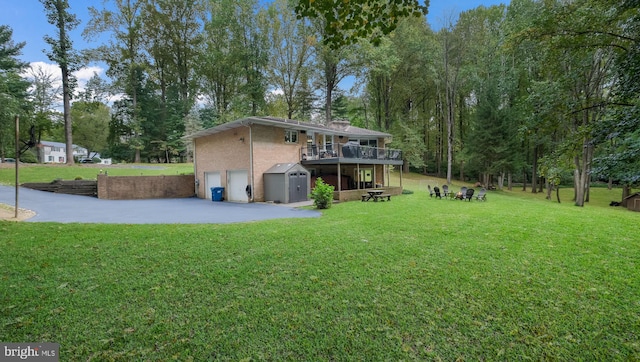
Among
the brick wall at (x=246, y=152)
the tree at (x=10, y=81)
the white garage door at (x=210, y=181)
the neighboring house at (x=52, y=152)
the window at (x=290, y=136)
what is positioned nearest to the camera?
the brick wall at (x=246, y=152)

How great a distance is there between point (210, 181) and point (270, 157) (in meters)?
5.56

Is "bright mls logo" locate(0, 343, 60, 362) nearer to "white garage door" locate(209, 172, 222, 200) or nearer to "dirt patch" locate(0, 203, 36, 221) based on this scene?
"dirt patch" locate(0, 203, 36, 221)

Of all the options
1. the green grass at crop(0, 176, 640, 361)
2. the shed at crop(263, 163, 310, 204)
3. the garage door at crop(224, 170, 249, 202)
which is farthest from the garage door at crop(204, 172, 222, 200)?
the green grass at crop(0, 176, 640, 361)

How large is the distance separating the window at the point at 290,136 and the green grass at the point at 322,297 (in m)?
12.3

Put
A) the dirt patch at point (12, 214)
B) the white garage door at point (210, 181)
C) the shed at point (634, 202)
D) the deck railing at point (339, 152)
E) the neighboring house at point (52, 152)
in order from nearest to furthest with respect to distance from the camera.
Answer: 1. the dirt patch at point (12, 214)
2. the deck railing at point (339, 152)
3. the white garage door at point (210, 181)
4. the shed at point (634, 202)
5. the neighboring house at point (52, 152)

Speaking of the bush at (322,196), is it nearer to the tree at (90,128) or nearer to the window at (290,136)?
the window at (290,136)

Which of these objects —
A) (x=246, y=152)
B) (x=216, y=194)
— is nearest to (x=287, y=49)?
(x=246, y=152)

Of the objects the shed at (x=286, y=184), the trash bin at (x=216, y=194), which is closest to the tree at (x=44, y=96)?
the trash bin at (x=216, y=194)

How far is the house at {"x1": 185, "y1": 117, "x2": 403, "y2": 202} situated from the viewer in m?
16.5

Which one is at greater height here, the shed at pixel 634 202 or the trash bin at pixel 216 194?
A: the trash bin at pixel 216 194

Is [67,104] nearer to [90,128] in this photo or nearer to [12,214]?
[12,214]

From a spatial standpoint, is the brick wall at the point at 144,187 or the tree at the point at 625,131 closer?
the tree at the point at 625,131

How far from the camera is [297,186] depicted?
16.7 metres

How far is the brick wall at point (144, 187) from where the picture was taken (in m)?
17.5
